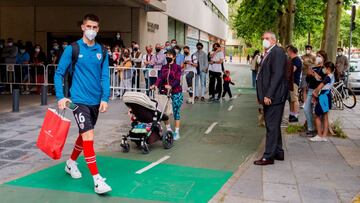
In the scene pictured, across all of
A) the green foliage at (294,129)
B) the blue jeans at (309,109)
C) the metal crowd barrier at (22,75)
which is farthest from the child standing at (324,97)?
the metal crowd barrier at (22,75)

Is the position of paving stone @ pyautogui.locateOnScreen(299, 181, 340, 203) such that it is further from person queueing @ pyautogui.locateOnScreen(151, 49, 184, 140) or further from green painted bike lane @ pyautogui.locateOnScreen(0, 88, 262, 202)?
person queueing @ pyautogui.locateOnScreen(151, 49, 184, 140)

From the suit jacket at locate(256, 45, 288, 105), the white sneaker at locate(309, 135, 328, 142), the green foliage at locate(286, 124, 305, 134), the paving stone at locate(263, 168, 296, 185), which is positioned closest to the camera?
the paving stone at locate(263, 168, 296, 185)

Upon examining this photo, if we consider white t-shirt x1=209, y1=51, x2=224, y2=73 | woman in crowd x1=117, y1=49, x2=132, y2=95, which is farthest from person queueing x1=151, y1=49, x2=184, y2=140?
white t-shirt x1=209, y1=51, x2=224, y2=73

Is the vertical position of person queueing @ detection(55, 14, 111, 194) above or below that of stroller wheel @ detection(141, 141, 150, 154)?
above

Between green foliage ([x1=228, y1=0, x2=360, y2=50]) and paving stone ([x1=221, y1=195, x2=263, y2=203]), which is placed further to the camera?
green foliage ([x1=228, y1=0, x2=360, y2=50])

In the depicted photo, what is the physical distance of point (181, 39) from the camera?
3534 centimetres

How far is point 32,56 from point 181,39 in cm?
1849

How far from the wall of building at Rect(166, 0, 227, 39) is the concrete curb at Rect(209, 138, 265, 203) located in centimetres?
2052

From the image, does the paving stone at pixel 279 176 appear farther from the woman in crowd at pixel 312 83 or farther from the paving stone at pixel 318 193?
the woman in crowd at pixel 312 83

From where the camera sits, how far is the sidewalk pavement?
575cm

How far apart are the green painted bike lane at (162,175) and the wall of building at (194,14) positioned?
19541 mm

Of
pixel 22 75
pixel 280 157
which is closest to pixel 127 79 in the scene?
Answer: pixel 22 75

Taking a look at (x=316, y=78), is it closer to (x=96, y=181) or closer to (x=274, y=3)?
(x=96, y=181)

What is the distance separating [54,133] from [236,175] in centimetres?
258
